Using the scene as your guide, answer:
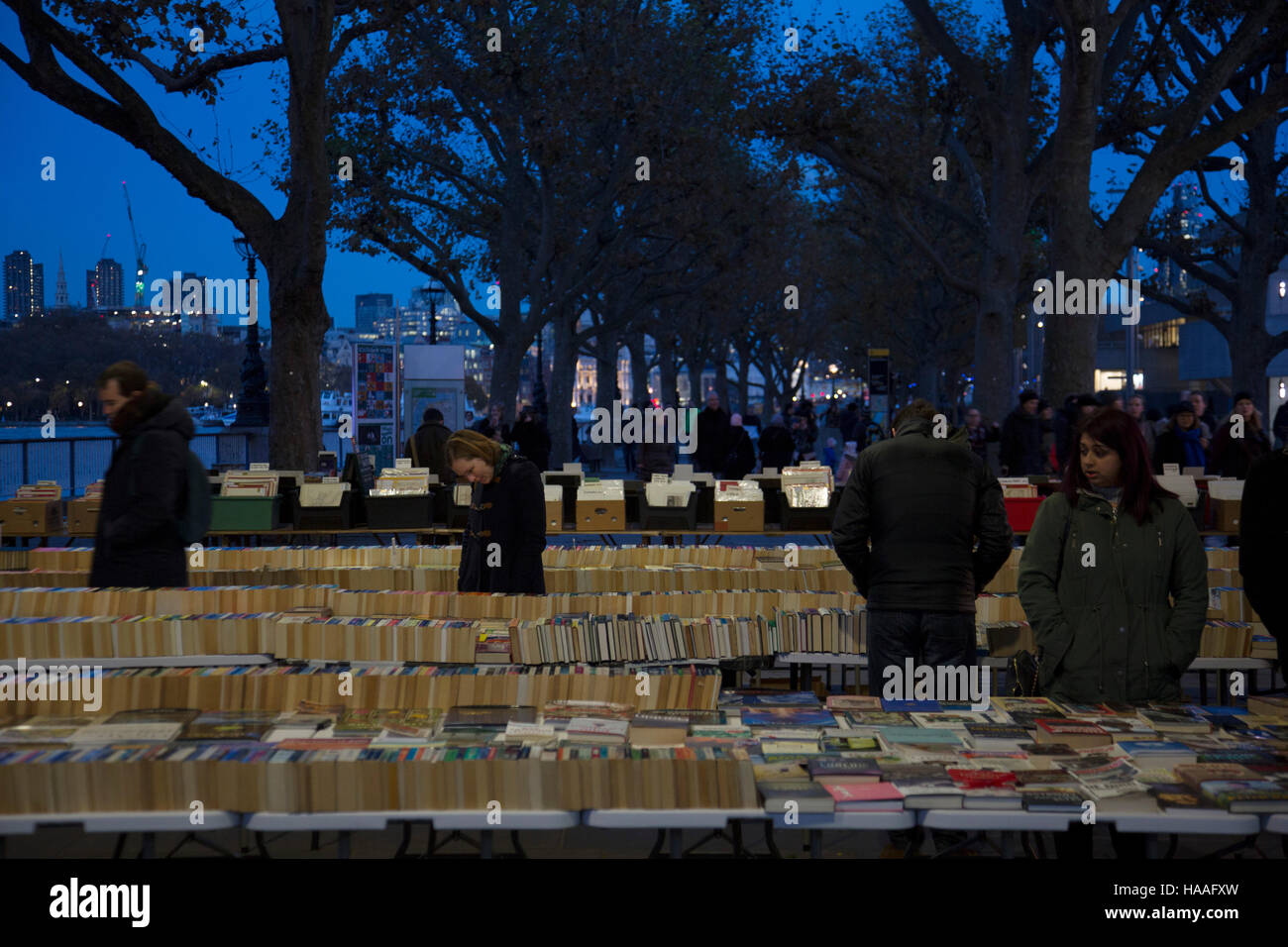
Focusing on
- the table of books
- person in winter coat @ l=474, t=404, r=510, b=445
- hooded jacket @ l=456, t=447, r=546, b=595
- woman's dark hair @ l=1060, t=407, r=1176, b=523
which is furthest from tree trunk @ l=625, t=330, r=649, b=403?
woman's dark hair @ l=1060, t=407, r=1176, b=523

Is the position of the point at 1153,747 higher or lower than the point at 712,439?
lower

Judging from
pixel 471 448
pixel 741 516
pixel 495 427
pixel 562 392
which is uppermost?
pixel 562 392

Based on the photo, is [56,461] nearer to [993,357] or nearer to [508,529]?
[508,529]

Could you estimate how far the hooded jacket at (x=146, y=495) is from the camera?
636 cm

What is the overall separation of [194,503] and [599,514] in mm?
6703

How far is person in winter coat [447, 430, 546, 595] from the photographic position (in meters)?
7.26

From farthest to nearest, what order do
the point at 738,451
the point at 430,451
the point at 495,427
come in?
the point at 495,427, the point at 738,451, the point at 430,451

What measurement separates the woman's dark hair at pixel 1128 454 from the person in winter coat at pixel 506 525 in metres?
3.25

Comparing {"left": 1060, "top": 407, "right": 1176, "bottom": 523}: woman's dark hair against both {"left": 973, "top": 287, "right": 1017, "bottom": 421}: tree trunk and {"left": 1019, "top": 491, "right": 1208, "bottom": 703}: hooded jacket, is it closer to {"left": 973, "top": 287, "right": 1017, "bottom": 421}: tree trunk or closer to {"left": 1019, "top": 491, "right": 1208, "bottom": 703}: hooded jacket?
{"left": 1019, "top": 491, "right": 1208, "bottom": 703}: hooded jacket

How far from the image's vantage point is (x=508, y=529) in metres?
7.29

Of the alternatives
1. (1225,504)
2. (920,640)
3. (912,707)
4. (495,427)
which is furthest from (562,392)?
(912,707)

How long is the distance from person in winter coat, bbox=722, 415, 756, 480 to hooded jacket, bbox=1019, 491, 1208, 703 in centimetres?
1578

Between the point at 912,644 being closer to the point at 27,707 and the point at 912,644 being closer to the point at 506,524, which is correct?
the point at 506,524

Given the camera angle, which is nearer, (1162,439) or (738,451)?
(1162,439)
